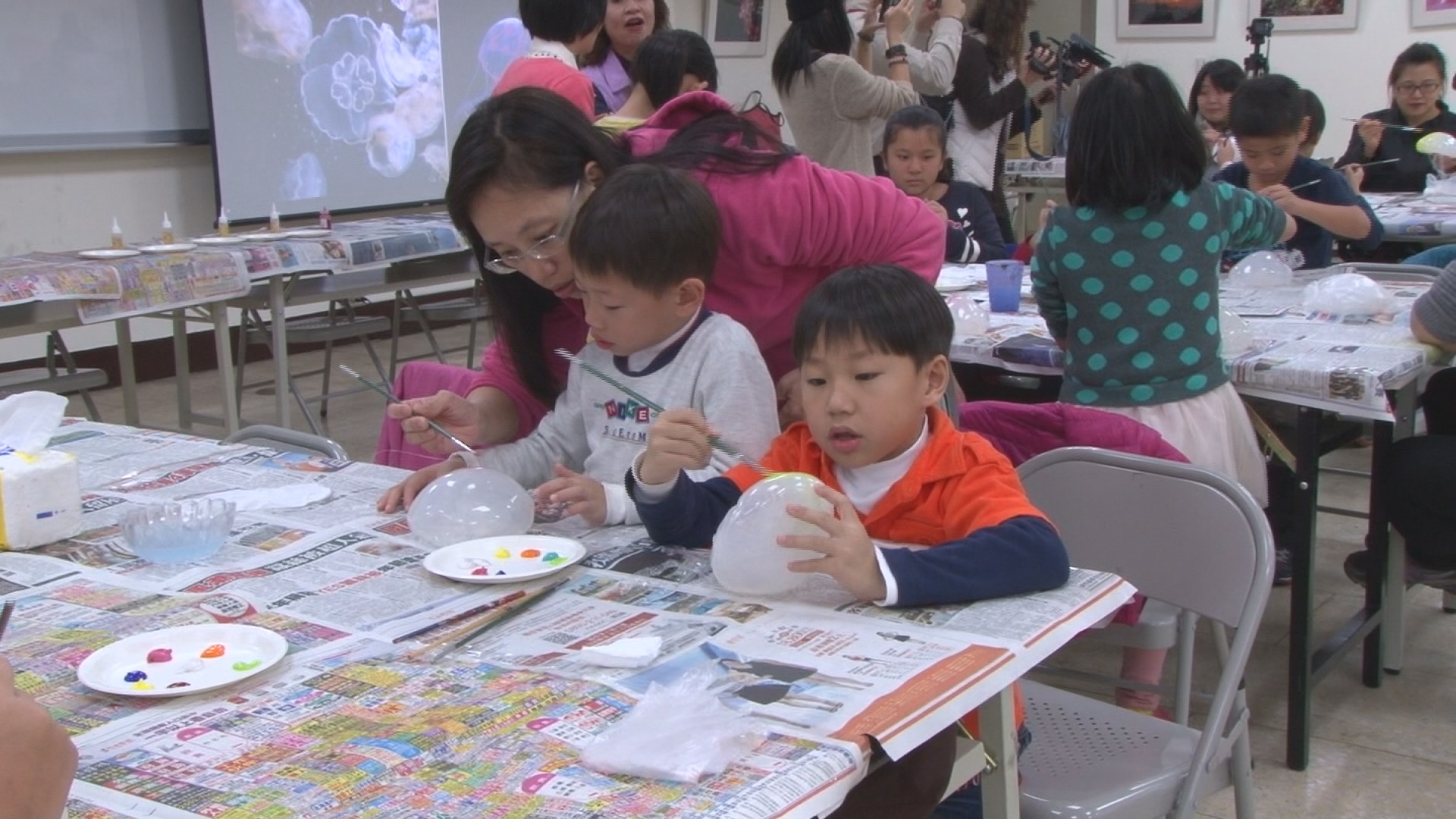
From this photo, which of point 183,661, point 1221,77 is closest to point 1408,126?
point 1221,77

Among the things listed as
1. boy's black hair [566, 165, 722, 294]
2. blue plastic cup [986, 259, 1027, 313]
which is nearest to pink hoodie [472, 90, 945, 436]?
boy's black hair [566, 165, 722, 294]

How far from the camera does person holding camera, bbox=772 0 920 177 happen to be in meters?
4.08

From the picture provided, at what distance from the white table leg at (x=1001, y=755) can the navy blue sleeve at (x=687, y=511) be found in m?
0.35

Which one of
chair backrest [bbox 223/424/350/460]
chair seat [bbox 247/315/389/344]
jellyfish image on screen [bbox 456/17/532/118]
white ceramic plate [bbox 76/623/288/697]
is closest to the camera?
white ceramic plate [bbox 76/623/288/697]

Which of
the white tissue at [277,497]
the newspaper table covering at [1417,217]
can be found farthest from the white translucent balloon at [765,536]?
the newspaper table covering at [1417,217]

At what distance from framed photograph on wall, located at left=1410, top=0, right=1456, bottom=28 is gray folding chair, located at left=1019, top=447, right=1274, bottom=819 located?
603 centimetres

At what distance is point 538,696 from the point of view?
101cm

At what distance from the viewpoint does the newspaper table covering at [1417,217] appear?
13.0 ft

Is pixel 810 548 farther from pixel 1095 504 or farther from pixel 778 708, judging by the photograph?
pixel 1095 504

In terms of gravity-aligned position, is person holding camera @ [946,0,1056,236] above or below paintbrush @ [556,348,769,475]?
above

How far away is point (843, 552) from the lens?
1153 mm

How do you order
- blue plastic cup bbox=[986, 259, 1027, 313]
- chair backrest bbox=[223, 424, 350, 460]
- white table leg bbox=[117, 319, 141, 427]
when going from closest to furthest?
chair backrest bbox=[223, 424, 350, 460]
blue plastic cup bbox=[986, 259, 1027, 313]
white table leg bbox=[117, 319, 141, 427]

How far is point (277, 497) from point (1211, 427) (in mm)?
1542

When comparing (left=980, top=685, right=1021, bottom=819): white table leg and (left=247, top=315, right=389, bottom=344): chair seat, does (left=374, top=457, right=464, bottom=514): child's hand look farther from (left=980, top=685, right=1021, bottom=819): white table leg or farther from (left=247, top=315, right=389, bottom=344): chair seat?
(left=247, top=315, right=389, bottom=344): chair seat
